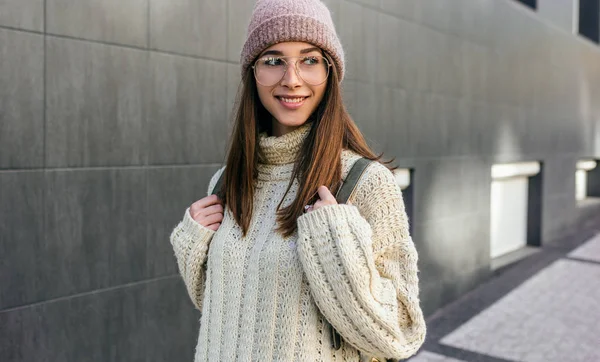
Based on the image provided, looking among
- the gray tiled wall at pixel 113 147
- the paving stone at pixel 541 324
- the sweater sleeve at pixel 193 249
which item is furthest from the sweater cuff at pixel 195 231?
the paving stone at pixel 541 324

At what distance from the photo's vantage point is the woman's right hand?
1.86m

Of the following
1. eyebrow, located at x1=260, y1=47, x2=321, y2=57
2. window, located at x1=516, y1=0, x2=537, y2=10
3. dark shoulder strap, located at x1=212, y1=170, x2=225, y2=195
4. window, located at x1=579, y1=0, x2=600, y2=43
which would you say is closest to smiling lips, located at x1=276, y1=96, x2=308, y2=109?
eyebrow, located at x1=260, y1=47, x2=321, y2=57

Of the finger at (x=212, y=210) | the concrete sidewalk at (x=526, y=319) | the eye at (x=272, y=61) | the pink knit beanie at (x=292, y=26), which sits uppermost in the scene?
the pink knit beanie at (x=292, y=26)

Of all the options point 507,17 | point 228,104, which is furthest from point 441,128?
point 228,104

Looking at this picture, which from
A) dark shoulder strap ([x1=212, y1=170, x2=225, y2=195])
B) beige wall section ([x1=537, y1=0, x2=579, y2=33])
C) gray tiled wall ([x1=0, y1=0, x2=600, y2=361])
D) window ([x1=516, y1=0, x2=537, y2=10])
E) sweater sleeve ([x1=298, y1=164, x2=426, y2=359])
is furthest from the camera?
beige wall section ([x1=537, y1=0, x2=579, y2=33])

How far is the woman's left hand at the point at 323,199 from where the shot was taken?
1577 mm

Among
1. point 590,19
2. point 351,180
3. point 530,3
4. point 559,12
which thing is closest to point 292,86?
point 351,180

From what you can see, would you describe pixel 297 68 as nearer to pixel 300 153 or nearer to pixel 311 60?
pixel 311 60

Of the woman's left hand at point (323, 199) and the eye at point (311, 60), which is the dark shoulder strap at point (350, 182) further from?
the eye at point (311, 60)

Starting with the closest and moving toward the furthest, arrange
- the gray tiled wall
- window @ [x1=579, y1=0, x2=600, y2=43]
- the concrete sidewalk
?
the gray tiled wall
the concrete sidewalk
window @ [x1=579, y1=0, x2=600, y2=43]

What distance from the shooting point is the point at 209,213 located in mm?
1869

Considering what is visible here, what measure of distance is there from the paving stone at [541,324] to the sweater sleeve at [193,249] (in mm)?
4482

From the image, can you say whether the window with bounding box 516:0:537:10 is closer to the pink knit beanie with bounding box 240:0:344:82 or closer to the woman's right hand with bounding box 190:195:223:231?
the pink knit beanie with bounding box 240:0:344:82

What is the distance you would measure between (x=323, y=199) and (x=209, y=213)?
440 millimetres
